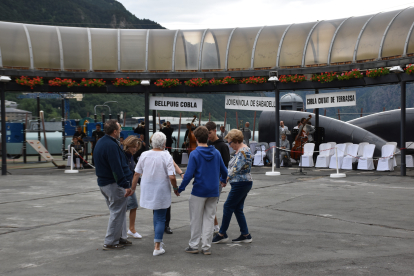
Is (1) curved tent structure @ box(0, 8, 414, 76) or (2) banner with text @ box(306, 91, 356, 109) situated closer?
(2) banner with text @ box(306, 91, 356, 109)

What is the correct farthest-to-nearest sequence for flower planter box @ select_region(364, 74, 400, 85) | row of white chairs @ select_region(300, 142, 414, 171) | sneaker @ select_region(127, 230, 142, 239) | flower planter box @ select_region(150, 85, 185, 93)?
flower planter box @ select_region(150, 85, 185, 93) < row of white chairs @ select_region(300, 142, 414, 171) < flower planter box @ select_region(364, 74, 400, 85) < sneaker @ select_region(127, 230, 142, 239)

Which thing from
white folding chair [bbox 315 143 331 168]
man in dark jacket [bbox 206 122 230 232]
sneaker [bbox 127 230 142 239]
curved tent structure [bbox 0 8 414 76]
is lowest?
sneaker [bbox 127 230 142 239]

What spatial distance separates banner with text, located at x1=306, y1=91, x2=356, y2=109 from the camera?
17.6 meters

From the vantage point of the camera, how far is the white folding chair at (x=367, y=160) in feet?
59.8

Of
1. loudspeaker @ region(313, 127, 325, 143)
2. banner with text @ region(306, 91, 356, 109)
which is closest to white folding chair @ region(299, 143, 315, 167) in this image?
loudspeaker @ region(313, 127, 325, 143)

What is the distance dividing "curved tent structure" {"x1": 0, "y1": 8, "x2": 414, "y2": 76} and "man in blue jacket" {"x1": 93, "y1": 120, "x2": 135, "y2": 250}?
44.5ft

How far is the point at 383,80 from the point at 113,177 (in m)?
13.3

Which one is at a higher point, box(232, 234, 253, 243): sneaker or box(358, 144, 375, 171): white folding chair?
box(358, 144, 375, 171): white folding chair

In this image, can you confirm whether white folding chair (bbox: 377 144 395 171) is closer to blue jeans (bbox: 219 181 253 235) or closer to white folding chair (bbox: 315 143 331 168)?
white folding chair (bbox: 315 143 331 168)

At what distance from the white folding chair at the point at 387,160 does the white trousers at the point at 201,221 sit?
13057 millimetres

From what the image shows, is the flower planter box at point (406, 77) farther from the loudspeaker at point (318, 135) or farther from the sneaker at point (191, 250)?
the sneaker at point (191, 250)

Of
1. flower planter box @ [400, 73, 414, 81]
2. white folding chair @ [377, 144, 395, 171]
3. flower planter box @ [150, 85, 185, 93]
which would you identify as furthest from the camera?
flower planter box @ [150, 85, 185, 93]

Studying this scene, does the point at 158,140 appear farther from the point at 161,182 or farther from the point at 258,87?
the point at 258,87

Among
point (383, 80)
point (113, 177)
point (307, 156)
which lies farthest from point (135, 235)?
point (307, 156)
